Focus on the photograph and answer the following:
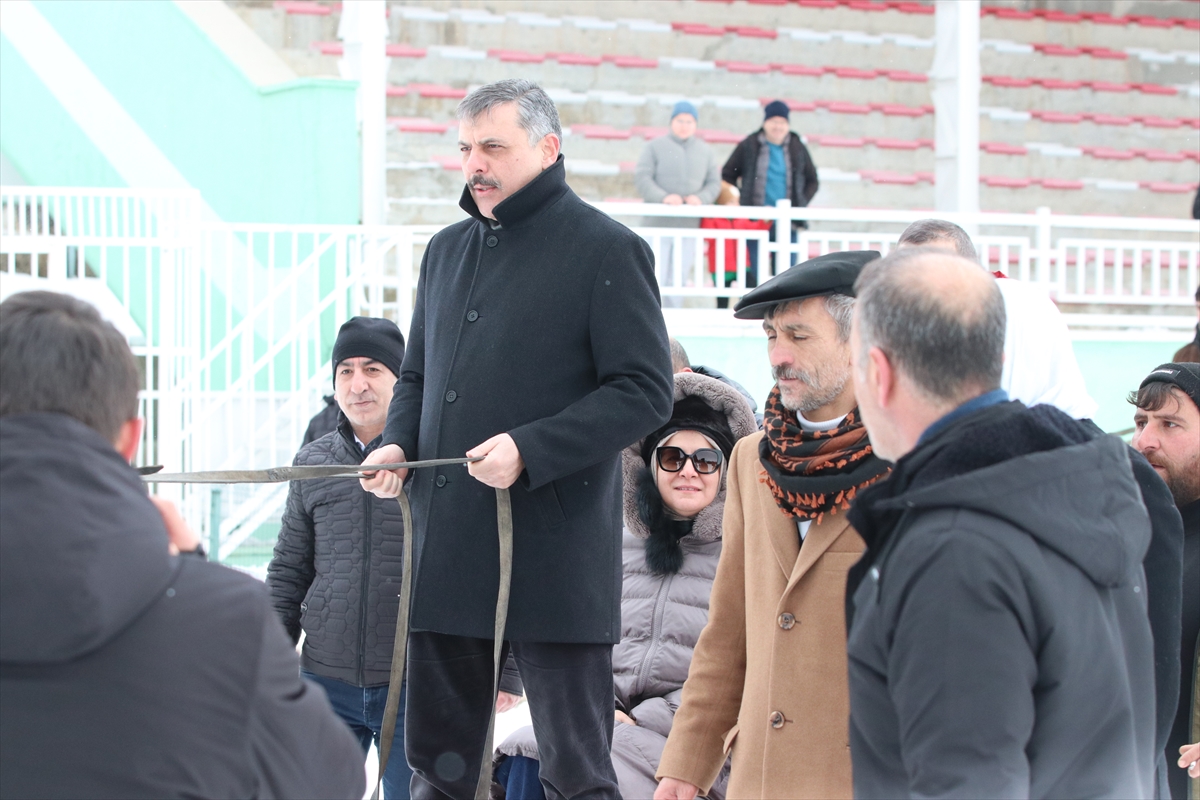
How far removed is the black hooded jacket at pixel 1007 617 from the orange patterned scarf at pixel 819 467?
573mm

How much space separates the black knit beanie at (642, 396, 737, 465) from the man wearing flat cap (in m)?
1.09

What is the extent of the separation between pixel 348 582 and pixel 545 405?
3.36ft

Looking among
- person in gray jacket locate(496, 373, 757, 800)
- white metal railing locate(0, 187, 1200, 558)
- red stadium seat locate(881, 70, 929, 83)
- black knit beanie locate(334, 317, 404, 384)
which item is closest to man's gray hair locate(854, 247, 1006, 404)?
person in gray jacket locate(496, 373, 757, 800)

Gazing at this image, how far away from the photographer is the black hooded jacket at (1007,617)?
1.29 m

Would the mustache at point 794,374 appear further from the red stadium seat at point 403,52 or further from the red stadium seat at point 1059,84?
the red stadium seat at point 1059,84

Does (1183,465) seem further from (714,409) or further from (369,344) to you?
(369,344)

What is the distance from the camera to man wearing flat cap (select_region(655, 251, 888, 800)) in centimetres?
207

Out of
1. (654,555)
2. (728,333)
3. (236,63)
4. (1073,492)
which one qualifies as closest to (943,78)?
(728,333)

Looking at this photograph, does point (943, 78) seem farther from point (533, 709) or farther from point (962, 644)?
point (962, 644)

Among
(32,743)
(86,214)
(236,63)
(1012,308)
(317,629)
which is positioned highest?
(236,63)

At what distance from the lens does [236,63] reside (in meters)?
8.38

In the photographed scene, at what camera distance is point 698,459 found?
11.1ft

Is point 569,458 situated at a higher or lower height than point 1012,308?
lower

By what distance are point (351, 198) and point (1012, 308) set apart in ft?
21.9
